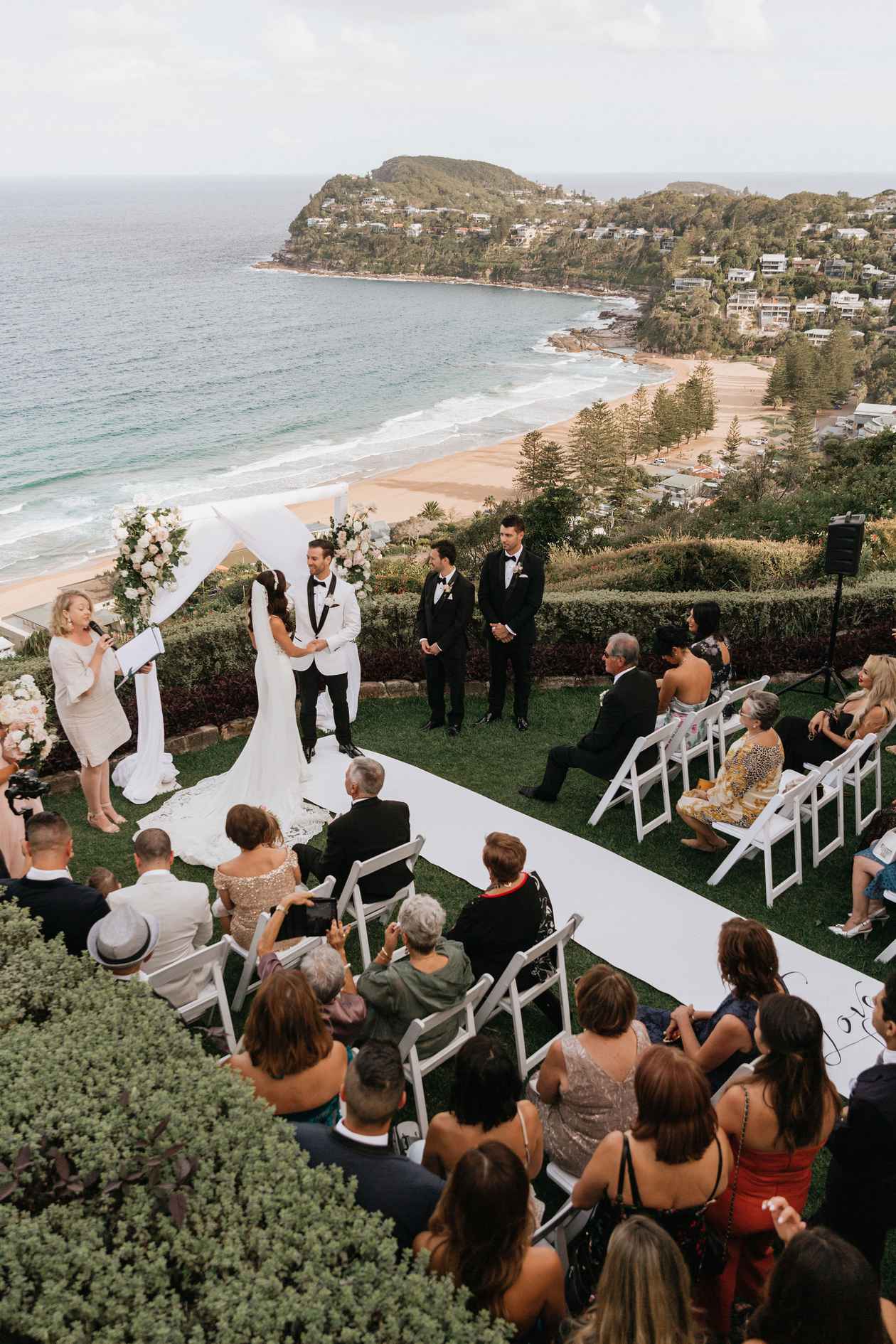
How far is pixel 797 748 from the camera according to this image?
693 cm

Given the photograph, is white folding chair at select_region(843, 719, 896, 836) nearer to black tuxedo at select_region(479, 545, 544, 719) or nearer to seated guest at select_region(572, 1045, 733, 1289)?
black tuxedo at select_region(479, 545, 544, 719)

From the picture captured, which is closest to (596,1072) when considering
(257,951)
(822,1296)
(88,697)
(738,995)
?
(738,995)

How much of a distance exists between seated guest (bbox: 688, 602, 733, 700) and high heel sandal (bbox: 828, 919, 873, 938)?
2304 mm

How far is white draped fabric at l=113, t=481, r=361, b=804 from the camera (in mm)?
7391

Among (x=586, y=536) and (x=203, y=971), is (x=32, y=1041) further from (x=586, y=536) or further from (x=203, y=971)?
(x=586, y=536)

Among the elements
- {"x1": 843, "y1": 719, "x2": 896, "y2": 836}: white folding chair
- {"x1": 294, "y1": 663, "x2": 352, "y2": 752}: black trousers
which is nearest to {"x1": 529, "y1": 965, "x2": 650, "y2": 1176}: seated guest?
{"x1": 843, "y1": 719, "x2": 896, "y2": 836}: white folding chair

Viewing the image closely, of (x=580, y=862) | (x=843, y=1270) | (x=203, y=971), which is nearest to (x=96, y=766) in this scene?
(x=203, y=971)

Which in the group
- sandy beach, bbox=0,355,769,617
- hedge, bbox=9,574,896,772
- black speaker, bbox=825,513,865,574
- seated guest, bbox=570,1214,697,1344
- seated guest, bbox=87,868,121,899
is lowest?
sandy beach, bbox=0,355,769,617

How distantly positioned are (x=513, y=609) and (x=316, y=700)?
197cm

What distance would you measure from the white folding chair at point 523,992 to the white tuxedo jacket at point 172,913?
4.73 ft

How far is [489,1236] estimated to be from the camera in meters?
2.59

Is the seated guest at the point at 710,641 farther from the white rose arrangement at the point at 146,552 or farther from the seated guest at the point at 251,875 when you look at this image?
the white rose arrangement at the point at 146,552

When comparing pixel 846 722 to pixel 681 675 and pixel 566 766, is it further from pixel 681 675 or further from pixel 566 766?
pixel 566 766

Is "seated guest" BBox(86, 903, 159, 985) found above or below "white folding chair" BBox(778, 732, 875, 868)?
above
